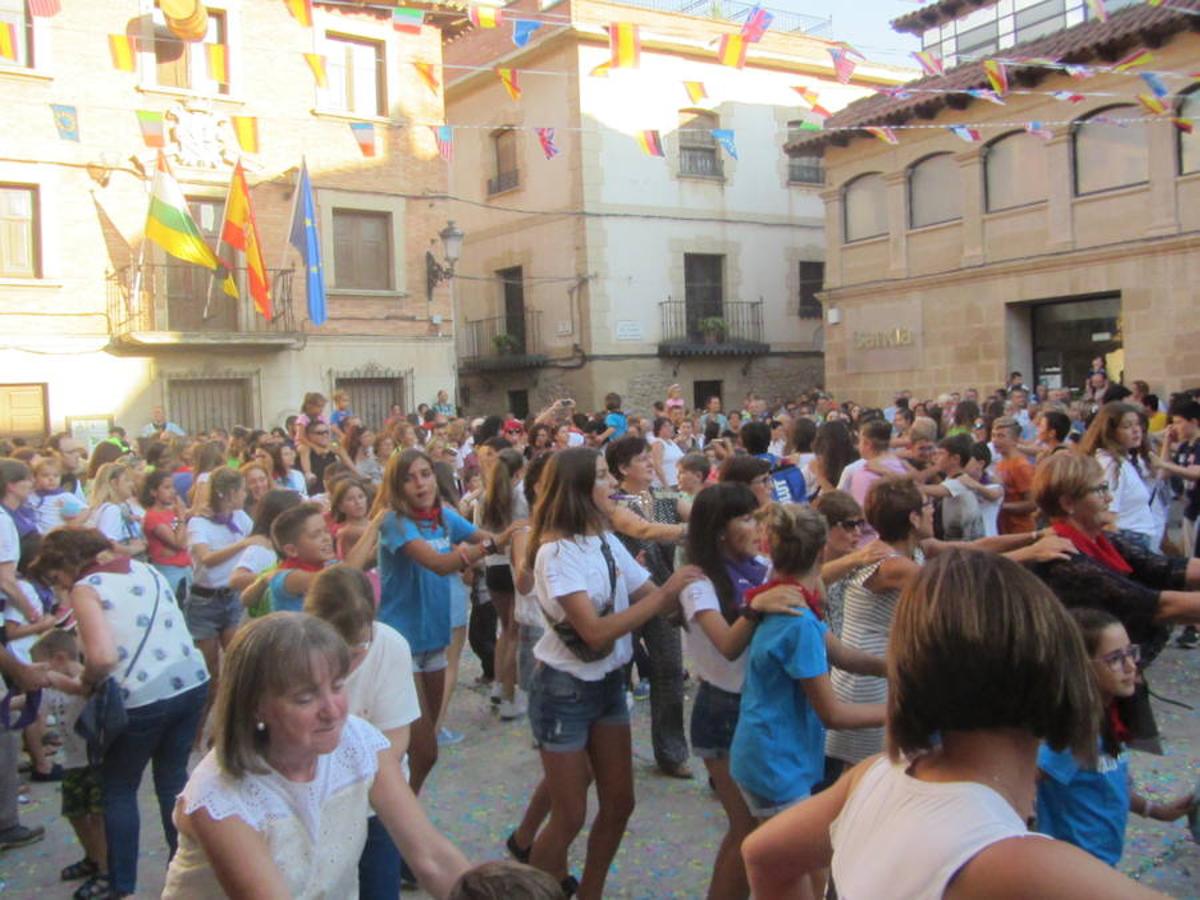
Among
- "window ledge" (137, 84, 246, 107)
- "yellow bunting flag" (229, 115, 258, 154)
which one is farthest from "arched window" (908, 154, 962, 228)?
"window ledge" (137, 84, 246, 107)

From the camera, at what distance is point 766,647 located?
3158 mm

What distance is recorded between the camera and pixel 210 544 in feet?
18.9

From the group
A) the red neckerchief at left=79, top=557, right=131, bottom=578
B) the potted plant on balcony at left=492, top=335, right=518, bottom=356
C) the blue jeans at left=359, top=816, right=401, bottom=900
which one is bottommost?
the blue jeans at left=359, top=816, right=401, bottom=900

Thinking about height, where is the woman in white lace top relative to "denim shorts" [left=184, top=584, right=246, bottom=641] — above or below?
above

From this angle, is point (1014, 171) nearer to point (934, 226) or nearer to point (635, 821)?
point (934, 226)

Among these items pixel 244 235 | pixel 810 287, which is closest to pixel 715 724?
pixel 244 235

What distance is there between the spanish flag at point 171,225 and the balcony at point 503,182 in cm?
1036

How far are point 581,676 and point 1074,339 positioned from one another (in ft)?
52.8

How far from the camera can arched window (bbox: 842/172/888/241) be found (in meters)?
20.2

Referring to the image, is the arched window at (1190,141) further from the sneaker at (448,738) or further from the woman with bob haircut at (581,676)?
the woman with bob haircut at (581,676)

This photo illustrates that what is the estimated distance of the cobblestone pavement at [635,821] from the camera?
4242 millimetres

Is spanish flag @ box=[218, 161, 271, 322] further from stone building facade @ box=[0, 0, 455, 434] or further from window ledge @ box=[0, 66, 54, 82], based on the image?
window ledge @ box=[0, 66, 54, 82]

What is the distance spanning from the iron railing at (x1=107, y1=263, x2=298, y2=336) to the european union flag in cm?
128

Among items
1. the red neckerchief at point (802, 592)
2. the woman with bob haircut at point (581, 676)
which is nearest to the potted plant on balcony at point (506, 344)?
the woman with bob haircut at point (581, 676)
